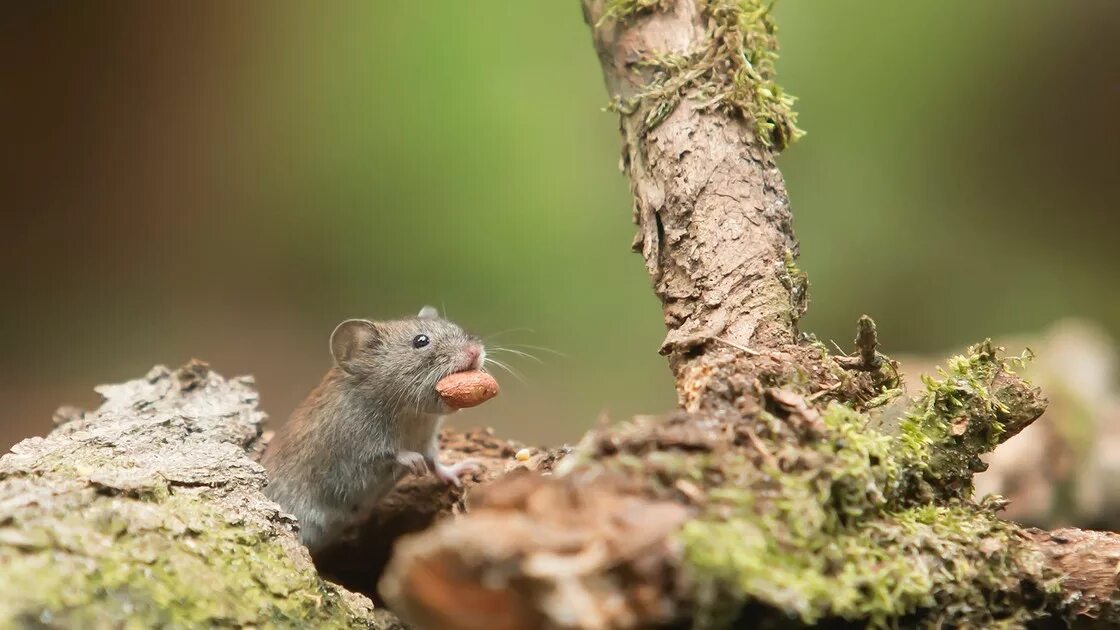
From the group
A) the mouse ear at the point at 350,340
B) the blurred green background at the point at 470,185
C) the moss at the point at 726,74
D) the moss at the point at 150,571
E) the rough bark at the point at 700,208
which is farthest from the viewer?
the blurred green background at the point at 470,185

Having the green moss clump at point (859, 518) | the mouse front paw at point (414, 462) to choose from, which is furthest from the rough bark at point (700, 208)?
the mouse front paw at point (414, 462)

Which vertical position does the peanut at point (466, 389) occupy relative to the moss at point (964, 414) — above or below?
above

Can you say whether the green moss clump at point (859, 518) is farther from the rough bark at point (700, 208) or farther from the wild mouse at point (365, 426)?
the wild mouse at point (365, 426)

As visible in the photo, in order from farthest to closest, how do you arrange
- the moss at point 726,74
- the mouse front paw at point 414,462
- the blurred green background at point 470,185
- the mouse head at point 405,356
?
the blurred green background at point 470,185, the mouse head at point 405,356, the mouse front paw at point 414,462, the moss at point 726,74

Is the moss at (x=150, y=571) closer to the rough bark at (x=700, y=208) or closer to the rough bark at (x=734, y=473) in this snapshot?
the rough bark at (x=734, y=473)

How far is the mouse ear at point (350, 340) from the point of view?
475 centimetres

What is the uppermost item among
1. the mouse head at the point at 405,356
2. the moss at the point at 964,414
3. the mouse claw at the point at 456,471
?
the mouse head at the point at 405,356

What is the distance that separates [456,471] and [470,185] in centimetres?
488

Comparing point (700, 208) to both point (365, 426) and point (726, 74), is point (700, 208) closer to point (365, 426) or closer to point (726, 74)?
point (726, 74)

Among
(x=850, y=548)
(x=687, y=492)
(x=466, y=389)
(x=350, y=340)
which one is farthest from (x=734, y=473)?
(x=350, y=340)

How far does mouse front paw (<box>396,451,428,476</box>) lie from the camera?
14.4 feet

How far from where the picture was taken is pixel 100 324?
30.3 feet

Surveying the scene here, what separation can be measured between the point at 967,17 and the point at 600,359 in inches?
191

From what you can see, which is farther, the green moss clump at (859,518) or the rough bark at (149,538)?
the rough bark at (149,538)
